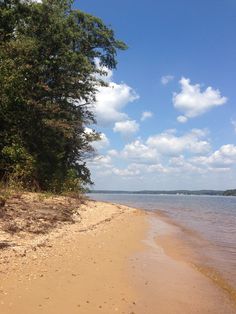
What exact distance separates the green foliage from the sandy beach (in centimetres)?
1262

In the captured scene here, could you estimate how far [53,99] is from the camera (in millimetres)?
29406

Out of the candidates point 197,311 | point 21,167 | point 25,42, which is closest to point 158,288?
point 197,311

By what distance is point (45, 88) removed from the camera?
27.0 metres

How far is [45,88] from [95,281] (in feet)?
67.1

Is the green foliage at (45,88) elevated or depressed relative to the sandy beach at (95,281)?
elevated

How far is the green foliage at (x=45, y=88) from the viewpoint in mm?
24062

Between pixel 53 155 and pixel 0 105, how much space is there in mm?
5798

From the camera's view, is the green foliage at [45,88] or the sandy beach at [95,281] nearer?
the sandy beach at [95,281]

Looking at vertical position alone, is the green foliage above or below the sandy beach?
above

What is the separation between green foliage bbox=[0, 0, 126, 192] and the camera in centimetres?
2406

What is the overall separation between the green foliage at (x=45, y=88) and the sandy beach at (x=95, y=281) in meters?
12.6

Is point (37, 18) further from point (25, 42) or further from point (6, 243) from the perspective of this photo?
point (6, 243)

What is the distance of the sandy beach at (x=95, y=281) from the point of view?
673 centimetres

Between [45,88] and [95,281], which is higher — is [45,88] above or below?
above
